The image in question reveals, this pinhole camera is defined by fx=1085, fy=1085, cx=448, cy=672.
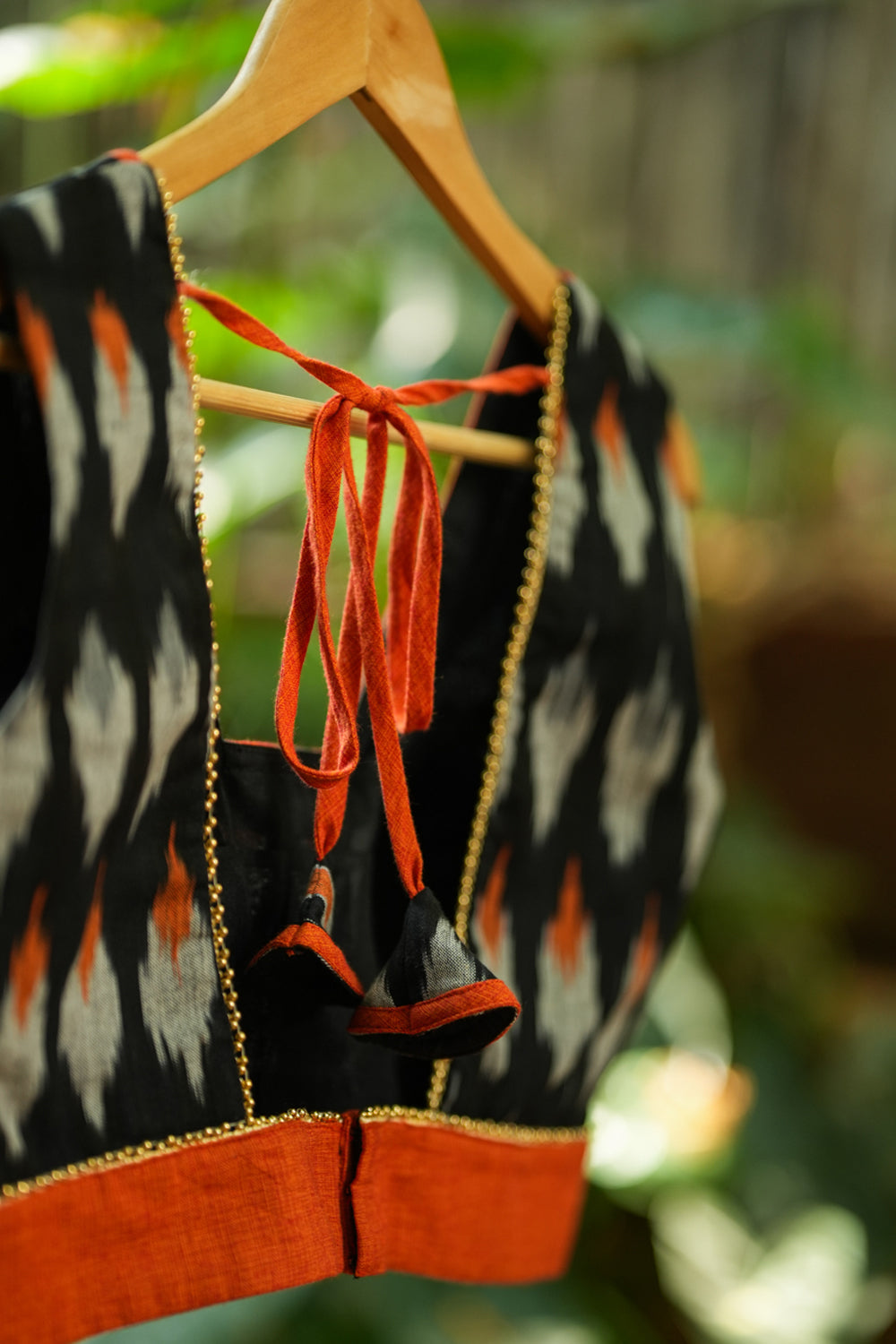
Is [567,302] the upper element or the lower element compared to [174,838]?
upper

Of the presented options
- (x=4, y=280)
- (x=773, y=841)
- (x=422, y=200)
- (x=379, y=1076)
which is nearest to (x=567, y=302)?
(x=4, y=280)

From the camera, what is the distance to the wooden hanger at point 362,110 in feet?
→ 1.44

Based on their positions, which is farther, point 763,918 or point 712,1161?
point 763,918

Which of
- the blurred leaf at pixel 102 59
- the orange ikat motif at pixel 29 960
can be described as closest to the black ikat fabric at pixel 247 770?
the orange ikat motif at pixel 29 960

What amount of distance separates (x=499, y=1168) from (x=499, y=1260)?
0.18ft

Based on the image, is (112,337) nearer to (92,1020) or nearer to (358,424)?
(358,424)

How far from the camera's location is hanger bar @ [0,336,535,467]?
431 mm

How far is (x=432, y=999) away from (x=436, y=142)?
39 centimetres

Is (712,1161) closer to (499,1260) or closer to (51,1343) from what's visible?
(499,1260)

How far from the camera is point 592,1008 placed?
0.59m

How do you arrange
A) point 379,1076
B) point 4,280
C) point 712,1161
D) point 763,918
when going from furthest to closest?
point 763,918, point 712,1161, point 379,1076, point 4,280

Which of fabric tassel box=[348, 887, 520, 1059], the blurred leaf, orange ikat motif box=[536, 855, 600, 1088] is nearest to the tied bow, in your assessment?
fabric tassel box=[348, 887, 520, 1059]

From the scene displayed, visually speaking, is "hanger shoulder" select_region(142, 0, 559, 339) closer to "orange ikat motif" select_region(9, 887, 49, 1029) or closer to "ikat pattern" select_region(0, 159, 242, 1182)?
"ikat pattern" select_region(0, 159, 242, 1182)

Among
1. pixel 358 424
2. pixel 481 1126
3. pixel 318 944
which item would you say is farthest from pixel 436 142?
pixel 481 1126
